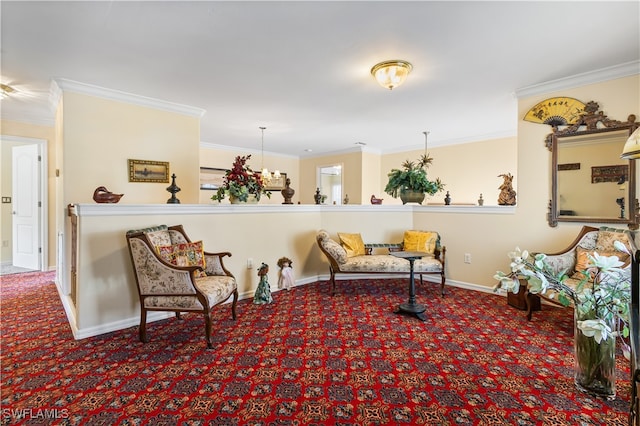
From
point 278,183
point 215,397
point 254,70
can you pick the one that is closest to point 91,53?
point 254,70

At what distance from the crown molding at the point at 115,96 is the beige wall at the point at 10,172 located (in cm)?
154

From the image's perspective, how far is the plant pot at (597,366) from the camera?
194cm

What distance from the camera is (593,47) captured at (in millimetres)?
2756

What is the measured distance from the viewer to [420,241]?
455 cm

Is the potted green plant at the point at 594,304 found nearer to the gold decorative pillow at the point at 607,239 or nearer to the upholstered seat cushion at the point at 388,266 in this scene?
the gold decorative pillow at the point at 607,239

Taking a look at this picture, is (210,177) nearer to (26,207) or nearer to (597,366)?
(26,207)

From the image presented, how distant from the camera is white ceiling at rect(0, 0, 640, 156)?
7.27 ft

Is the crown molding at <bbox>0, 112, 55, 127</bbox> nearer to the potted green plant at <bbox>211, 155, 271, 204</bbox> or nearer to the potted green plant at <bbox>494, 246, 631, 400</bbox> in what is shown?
the potted green plant at <bbox>211, 155, 271, 204</bbox>

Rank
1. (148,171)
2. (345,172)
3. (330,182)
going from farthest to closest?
1. (330,182)
2. (345,172)
3. (148,171)

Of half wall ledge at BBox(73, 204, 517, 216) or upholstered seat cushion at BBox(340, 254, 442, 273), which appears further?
upholstered seat cushion at BBox(340, 254, 442, 273)

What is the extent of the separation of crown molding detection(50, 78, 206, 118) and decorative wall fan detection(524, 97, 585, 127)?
4.38 meters

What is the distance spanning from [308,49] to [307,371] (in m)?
2.67

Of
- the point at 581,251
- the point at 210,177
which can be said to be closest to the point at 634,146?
the point at 581,251

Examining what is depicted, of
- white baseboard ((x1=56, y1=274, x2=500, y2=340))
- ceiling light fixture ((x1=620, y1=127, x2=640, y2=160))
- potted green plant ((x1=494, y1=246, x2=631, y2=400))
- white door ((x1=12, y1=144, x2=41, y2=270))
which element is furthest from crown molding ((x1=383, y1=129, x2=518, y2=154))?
white door ((x1=12, y1=144, x2=41, y2=270))
